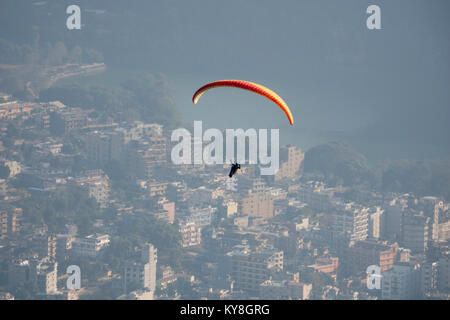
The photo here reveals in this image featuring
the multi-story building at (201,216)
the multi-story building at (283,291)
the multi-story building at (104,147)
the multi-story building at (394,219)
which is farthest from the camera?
the multi-story building at (104,147)

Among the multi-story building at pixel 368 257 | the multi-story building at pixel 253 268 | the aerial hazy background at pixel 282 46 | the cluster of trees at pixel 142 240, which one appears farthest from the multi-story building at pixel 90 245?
the aerial hazy background at pixel 282 46

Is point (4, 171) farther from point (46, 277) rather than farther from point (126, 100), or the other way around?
point (126, 100)

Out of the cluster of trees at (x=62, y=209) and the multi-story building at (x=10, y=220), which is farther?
Result: the cluster of trees at (x=62, y=209)

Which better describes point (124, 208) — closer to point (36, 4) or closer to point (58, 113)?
point (58, 113)

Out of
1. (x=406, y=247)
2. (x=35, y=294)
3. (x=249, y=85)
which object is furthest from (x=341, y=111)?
→ (x=249, y=85)

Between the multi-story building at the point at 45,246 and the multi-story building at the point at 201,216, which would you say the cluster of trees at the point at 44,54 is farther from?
the multi-story building at the point at 45,246

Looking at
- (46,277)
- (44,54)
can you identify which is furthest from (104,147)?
(44,54)
